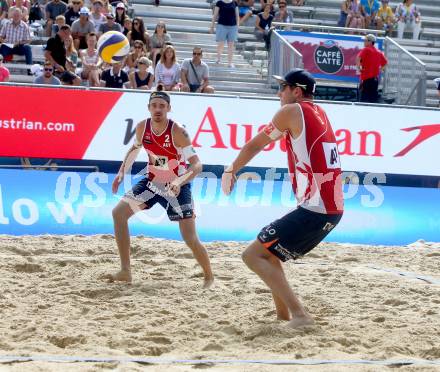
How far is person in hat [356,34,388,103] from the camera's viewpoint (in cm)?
1906

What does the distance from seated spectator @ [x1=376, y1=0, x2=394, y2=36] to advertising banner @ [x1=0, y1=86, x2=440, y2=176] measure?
7.23 metres

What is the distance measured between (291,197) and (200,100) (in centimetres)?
249

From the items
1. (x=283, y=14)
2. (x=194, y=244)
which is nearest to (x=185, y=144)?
(x=194, y=244)

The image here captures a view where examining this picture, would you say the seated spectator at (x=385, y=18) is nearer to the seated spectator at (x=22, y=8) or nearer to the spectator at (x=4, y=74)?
the seated spectator at (x=22, y=8)

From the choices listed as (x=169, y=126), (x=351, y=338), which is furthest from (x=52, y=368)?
(x=169, y=126)

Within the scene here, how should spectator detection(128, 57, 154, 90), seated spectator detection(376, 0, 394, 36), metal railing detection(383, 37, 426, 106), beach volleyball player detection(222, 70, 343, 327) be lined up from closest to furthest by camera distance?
beach volleyball player detection(222, 70, 343, 327), spectator detection(128, 57, 154, 90), metal railing detection(383, 37, 426, 106), seated spectator detection(376, 0, 394, 36)

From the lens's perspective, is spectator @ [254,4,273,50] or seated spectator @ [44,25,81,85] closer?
seated spectator @ [44,25,81,85]

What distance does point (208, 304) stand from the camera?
7492 mm

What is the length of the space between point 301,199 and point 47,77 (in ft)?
34.3

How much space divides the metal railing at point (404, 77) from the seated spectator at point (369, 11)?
118 inches

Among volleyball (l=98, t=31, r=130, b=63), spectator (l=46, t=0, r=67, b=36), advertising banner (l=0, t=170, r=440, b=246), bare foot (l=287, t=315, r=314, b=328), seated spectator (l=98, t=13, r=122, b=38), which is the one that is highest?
spectator (l=46, t=0, r=67, b=36)

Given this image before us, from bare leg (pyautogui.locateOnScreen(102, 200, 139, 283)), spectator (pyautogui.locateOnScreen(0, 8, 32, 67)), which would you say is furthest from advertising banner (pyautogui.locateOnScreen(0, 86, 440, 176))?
bare leg (pyautogui.locateOnScreen(102, 200, 139, 283))

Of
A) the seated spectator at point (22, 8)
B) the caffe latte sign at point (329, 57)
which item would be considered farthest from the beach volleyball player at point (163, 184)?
the caffe latte sign at point (329, 57)

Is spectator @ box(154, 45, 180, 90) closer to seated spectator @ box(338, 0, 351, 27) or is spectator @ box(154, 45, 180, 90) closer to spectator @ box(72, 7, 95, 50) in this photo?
spectator @ box(72, 7, 95, 50)
